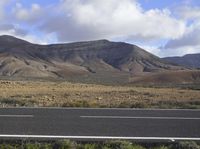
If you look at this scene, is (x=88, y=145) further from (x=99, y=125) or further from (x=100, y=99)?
(x=100, y=99)

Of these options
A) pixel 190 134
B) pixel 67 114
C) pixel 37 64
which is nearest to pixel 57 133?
pixel 190 134

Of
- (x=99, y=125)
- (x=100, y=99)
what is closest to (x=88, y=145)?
(x=99, y=125)

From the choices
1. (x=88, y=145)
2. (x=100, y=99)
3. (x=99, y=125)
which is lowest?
(x=88, y=145)

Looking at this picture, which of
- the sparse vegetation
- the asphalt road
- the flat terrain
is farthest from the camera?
the flat terrain

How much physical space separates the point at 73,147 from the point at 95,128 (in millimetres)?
2303

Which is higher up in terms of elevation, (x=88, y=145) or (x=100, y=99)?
(x=100, y=99)

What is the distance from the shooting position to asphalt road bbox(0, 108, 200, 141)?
9.99 metres

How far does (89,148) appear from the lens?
340 inches

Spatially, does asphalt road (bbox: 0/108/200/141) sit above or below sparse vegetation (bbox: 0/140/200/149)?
above

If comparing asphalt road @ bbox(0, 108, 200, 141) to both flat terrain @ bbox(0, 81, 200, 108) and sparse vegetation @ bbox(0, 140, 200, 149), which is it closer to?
sparse vegetation @ bbox(0, 140, 200, 149)

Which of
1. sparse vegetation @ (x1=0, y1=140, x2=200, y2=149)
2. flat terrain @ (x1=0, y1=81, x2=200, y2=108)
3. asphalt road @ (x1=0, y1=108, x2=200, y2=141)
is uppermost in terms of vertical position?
flat terrain @ (x1=0, y1=81, x2=200, y2=108)

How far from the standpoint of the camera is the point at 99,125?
11.5 m

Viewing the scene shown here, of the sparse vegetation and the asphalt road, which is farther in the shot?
the asphalt road

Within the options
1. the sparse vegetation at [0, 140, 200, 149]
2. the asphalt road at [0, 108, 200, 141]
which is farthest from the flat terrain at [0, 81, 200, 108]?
the sparse vegetation at [0, 140, 200, 149]
